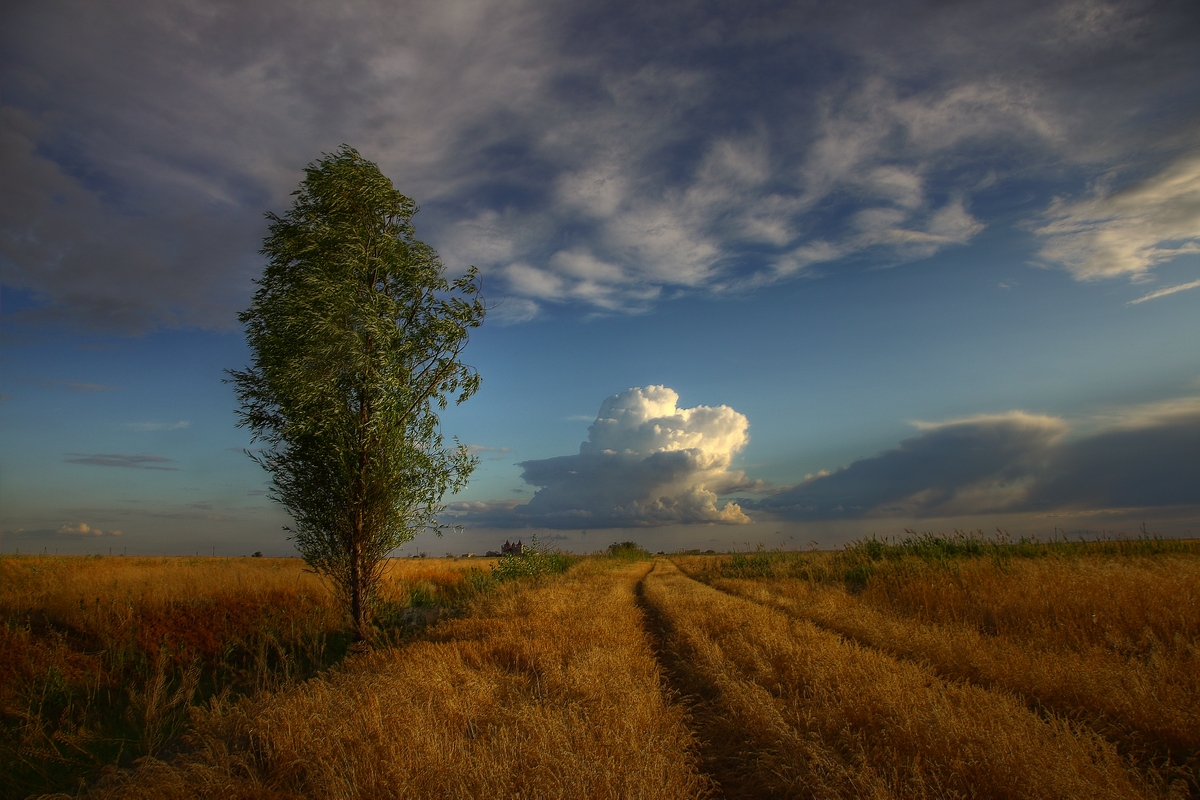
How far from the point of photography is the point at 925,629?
9852 mm

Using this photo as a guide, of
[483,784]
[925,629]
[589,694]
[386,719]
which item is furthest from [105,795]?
[925,629]

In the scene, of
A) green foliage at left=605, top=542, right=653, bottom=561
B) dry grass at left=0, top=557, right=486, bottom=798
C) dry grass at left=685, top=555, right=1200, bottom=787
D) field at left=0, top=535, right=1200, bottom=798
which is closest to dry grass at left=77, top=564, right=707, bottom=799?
field at left=0, top=535, right=1200, bottom=798

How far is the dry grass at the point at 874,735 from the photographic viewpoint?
13.6 feet

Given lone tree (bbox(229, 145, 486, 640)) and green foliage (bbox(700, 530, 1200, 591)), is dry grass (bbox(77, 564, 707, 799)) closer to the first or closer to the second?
lone tree (bbox(229, 145, 486, 640))

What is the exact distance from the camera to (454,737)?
5.46 m

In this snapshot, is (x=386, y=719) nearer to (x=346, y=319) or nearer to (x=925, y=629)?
(x=925, y=629)

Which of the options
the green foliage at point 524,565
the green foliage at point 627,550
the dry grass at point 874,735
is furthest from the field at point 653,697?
the green foliage at point 627,550

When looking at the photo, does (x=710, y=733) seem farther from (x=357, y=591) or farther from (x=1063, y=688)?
(x=357, y=591)

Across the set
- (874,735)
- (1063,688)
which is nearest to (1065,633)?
(1063,688)

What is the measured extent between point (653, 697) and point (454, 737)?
241 centimetres

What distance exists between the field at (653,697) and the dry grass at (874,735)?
26 mm

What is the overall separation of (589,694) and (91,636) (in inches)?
574

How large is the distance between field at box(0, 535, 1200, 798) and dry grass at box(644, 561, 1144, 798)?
0.09 feet

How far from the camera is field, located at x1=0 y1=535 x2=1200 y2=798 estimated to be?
4559 mm
